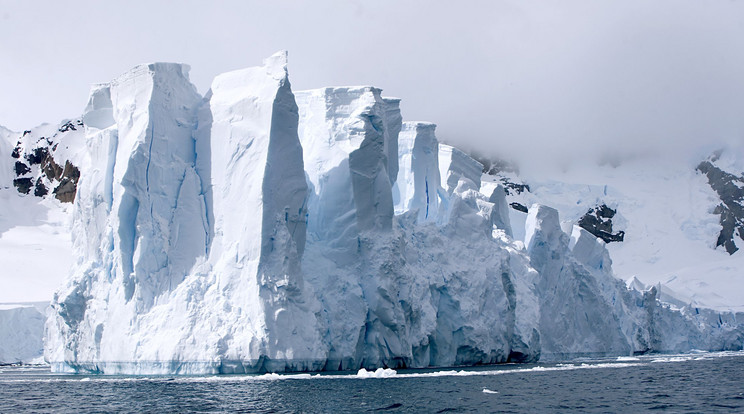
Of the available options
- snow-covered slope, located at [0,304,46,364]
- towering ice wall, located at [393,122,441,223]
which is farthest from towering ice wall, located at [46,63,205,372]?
snow-covered slope, located at [0,304,46,364]

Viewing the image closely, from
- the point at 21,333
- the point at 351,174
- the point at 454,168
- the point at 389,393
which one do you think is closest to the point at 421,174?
the point at 454,168

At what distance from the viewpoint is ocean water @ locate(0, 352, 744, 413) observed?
16500 millimetres

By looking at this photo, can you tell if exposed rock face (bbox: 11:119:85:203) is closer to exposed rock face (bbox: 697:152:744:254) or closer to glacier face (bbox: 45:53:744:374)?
glacier face (bbox: 45:53:744:374)

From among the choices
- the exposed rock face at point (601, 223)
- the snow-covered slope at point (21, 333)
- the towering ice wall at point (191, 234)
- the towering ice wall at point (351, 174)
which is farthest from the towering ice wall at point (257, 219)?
the exposed rock face at point (601, 223)

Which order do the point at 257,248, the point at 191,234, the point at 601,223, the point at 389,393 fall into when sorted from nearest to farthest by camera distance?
the point at 389,393
the point at 257,248
the point at 191,234
the point at 601,223

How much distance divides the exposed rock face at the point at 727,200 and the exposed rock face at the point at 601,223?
10925 millimetres

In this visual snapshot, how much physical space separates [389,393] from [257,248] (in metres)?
6.99

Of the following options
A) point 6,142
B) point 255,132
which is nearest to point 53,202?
point 6,142

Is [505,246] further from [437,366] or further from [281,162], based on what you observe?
[281,162]

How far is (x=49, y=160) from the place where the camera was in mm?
58188

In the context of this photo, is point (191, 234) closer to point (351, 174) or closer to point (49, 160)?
point (351, 174)

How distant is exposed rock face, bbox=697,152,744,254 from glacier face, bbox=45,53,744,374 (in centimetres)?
6483

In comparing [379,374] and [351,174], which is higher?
[351,174]

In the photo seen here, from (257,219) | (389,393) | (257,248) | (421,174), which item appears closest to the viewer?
(389,393)
